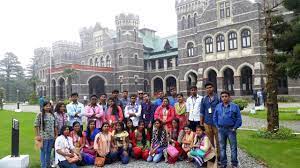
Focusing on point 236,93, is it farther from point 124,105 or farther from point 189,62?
point 124,105

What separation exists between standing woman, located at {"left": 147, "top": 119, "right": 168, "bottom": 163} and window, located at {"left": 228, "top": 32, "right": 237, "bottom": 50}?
2308cm

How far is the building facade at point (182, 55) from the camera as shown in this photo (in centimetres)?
2855

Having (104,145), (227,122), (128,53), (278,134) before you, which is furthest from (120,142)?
(128,53)

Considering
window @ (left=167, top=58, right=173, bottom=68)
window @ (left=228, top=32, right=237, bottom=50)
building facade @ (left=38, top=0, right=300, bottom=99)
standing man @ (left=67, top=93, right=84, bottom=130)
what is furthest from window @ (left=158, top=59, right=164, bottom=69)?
standing man @ (left=67, top=93, right=84, bottom=130)

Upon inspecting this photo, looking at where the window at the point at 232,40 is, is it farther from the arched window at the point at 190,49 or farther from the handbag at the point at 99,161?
the handbag at the point at 99,161

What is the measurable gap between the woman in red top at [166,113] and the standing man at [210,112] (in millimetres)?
965

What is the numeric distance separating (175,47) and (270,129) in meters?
32.0

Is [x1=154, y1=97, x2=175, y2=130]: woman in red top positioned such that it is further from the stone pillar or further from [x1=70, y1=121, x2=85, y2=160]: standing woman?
the stone pillar

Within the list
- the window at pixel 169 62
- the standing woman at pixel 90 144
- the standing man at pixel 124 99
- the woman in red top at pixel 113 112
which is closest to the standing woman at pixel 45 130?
the standing woman at pixel 90 144

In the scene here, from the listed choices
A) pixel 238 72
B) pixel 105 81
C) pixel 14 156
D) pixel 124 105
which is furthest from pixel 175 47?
pixel 14 156

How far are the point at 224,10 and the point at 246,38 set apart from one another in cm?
377

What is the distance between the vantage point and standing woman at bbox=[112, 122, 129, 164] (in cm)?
787

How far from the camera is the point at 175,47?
41.9 m

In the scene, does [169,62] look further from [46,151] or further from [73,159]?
[46,151]
